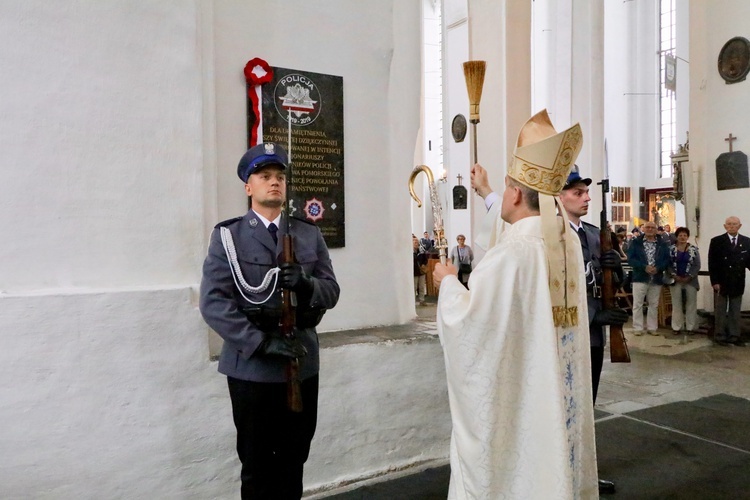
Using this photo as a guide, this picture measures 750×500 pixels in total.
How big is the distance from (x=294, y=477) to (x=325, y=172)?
2070 millimetres

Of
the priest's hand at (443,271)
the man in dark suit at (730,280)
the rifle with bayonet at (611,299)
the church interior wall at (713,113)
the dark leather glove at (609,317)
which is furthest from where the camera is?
the church interior wall at (713,113)

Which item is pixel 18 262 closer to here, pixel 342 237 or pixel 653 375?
pixel 342 237

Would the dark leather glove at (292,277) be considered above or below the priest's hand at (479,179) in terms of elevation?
below

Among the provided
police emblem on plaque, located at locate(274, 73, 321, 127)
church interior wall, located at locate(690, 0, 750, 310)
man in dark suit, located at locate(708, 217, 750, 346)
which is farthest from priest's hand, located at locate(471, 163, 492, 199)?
church interior wall, located at locate(690, 0, 750, 310)

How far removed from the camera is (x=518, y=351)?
2391mm

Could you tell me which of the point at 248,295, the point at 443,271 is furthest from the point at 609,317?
the point at 248,295

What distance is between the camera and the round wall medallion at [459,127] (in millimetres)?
13375

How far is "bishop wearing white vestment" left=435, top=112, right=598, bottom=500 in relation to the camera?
2328mm

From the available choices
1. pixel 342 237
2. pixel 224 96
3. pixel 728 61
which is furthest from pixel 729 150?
pixel 224 96

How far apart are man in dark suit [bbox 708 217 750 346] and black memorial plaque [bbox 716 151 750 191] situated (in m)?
1.40

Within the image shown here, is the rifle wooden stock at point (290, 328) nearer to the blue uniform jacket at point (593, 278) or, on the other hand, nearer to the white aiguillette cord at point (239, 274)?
the white aiguillette cord at point (239, 274)

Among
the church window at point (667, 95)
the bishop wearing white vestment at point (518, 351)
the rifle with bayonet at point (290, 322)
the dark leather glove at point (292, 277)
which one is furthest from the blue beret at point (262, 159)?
the church window at point (667, 95)

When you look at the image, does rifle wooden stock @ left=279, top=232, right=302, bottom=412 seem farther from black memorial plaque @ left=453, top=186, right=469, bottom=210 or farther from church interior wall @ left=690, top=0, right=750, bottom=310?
black memorial plaque @ left=453, top=186, right=469, bottom=210

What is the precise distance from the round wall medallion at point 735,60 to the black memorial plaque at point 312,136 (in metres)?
8.61
